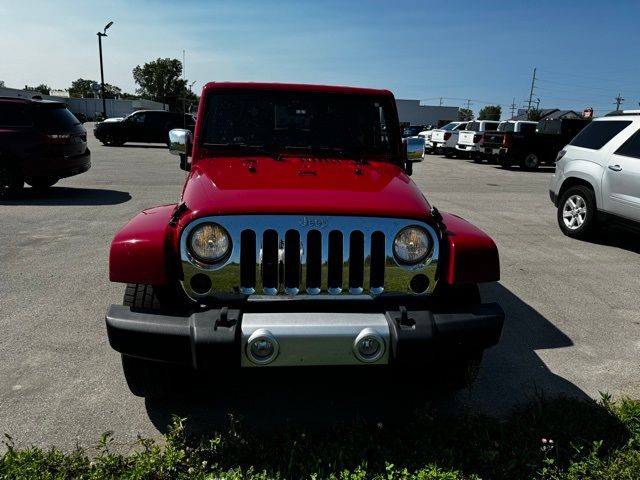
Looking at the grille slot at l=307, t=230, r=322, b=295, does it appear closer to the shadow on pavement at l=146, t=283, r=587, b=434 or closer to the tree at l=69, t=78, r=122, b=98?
the shadow on pavement at l=146, t=283, r=587, b=434

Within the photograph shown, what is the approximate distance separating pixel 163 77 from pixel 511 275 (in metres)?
127

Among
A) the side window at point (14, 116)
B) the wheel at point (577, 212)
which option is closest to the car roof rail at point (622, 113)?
the wheel at point (577, 212)

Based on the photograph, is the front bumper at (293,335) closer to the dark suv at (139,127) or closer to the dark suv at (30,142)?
the dark suv at (30,142)

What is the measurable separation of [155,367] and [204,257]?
2.47 feet

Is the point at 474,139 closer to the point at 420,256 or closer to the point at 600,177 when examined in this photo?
the point at 600,177

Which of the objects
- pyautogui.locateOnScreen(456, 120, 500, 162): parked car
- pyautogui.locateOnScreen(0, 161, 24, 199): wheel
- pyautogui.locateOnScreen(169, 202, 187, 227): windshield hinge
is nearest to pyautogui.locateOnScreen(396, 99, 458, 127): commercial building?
pyautogui.locateOnScreen(456, 120, 500, 162): parked car

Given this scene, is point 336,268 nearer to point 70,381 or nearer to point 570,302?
point 70,381

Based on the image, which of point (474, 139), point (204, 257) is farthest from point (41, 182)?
point (474, 139)

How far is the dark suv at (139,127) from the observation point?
23.9 metres

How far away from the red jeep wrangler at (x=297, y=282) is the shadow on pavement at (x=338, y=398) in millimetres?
219

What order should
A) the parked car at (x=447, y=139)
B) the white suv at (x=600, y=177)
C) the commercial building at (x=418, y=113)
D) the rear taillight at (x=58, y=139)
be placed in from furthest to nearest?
the commercial building at (x=418, y=113)
the parked car at (x=447, y=139)
the rear taillight at (x=58, y=139)
the white suv at (x=600, y=177)

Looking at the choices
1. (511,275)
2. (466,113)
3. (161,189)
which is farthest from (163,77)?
(511,275)

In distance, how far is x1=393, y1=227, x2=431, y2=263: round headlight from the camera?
2.67 metres

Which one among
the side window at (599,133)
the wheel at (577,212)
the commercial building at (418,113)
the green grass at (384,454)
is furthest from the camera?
the commercial building at (418,113)
